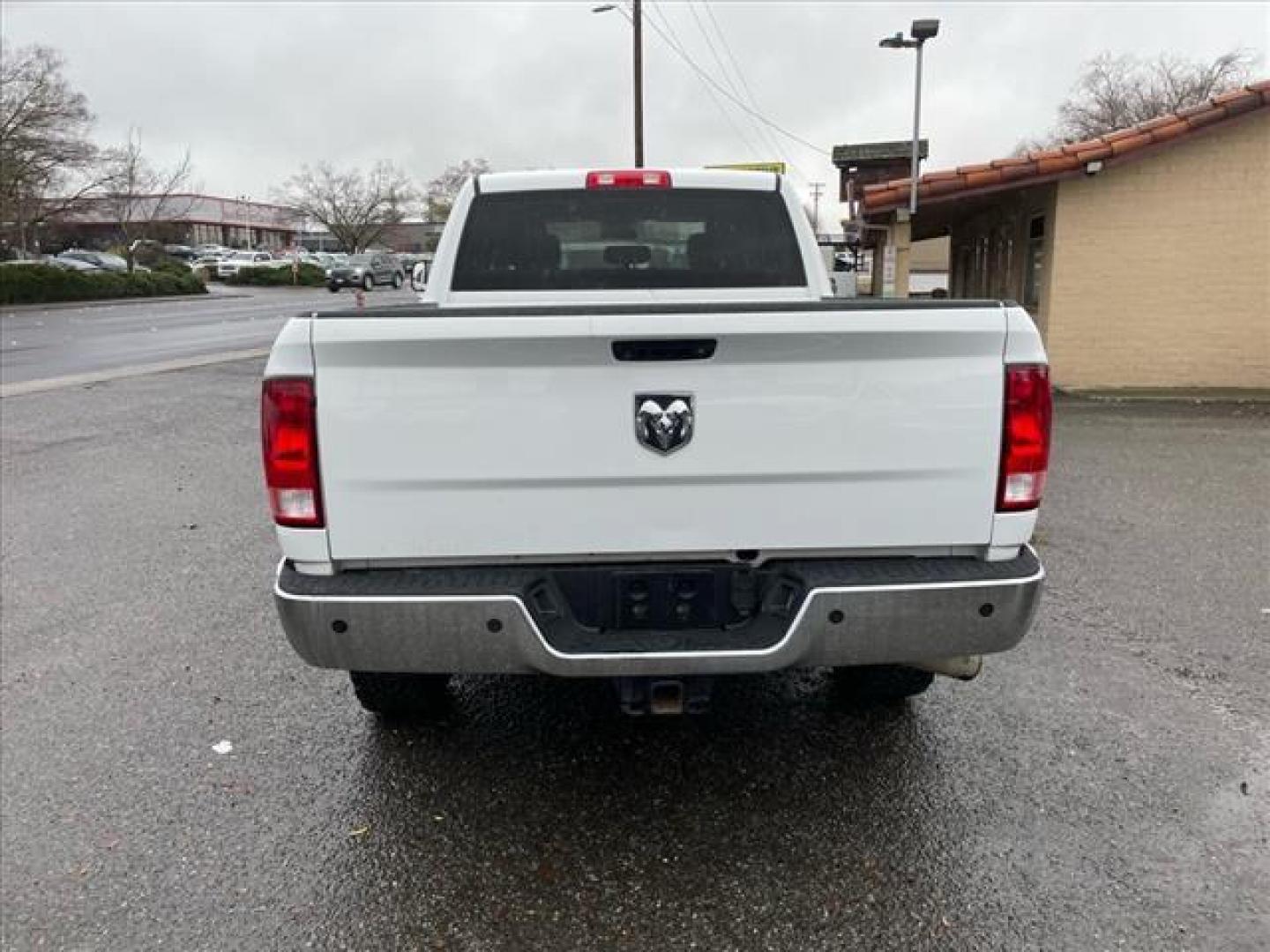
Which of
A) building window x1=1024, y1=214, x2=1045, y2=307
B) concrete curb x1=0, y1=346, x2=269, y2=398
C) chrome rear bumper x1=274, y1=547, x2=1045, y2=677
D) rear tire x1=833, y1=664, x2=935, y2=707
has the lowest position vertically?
rear tire x1=833, y1=664, x2=935, y2=707

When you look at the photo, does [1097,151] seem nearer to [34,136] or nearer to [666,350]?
[666,350]

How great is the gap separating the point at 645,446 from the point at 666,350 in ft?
0.85

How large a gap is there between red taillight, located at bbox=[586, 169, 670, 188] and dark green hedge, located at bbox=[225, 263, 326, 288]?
53.1m

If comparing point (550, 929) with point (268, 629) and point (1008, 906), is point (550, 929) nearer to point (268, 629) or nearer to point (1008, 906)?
point (1008, 906)

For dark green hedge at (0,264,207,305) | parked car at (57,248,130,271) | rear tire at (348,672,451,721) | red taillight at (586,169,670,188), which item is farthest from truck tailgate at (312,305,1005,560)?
parked car at (57,248,130,271)

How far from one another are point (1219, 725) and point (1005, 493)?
1743 millimetres

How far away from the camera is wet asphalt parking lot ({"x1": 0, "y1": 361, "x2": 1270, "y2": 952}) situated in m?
2.58

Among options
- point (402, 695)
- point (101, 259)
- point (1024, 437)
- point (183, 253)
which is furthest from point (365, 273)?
point (1024, 437)

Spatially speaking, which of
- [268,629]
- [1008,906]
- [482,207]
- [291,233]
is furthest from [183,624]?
[291,233]

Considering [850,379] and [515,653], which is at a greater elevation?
[850,379]

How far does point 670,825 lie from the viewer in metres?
2.99

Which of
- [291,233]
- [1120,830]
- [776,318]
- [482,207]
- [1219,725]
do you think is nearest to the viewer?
[776,318]

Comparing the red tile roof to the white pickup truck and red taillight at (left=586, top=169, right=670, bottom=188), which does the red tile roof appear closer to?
red taillight at (left=586, top=169, right=670, bottom=188)

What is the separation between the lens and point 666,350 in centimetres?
253
